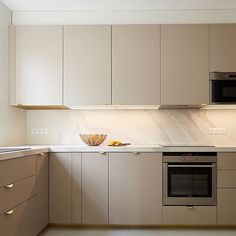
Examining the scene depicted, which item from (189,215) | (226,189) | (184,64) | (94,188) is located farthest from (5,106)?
(226,189)

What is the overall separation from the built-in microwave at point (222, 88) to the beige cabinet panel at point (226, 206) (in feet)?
3.13

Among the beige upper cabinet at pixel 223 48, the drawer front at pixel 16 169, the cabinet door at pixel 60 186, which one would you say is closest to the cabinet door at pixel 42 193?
the cabinet door at pixel 60 186

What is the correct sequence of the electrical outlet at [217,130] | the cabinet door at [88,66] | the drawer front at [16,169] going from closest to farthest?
the drawer front at [16,169] → the cabinet door at [88,66] → the electrical outlet at [217,130]

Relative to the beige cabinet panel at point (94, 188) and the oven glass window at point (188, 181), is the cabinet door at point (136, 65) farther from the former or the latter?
the oven glass window at point (188, 181)

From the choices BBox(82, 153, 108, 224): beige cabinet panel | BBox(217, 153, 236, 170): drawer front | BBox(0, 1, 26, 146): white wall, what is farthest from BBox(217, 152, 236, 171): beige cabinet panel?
BBox(0, 1, 26, 146): white wall

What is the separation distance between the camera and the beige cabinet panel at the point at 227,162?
3.21 m

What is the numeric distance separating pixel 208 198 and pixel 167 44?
168 centimetres

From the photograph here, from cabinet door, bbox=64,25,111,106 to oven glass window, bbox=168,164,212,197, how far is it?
1060mm

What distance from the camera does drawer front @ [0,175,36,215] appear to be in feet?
7.13

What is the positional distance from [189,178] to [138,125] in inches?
36.6

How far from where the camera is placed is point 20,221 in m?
2.48

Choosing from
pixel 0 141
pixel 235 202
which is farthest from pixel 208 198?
pixel 0 141

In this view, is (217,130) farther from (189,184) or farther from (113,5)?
(113,5)

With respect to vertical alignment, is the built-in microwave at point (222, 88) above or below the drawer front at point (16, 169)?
above
